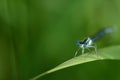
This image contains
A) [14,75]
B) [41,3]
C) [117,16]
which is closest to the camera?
[14,75]

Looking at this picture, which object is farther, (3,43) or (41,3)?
(41,3)

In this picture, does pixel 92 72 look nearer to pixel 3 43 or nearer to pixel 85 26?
pixel 85 26

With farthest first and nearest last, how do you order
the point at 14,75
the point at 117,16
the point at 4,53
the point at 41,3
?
the point at 117,16
the point at 41,3
the point at 4,53
the point at 14,75

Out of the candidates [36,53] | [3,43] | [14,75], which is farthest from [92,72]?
[3,43]

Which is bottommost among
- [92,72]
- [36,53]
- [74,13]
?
[92,72]

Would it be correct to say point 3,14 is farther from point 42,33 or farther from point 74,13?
point 74,13

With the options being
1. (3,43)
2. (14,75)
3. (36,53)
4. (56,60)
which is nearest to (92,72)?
(56,60)

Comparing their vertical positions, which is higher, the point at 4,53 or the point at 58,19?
the point at 58,19
